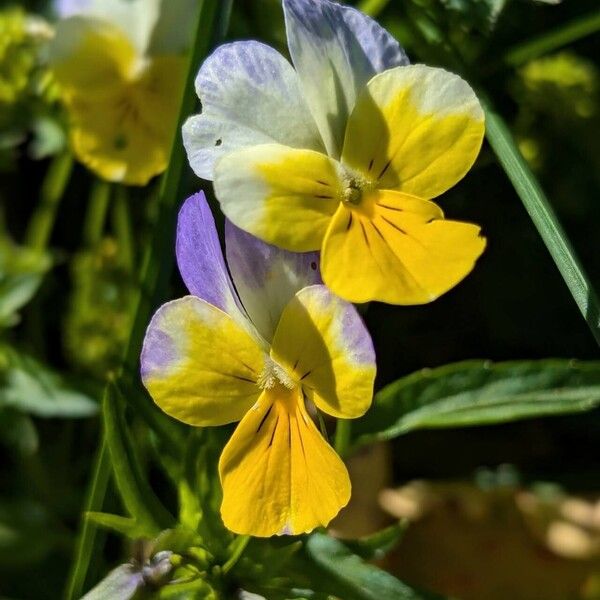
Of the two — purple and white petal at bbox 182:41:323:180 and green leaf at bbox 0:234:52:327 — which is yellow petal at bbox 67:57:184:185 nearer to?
green leaf at bbox 0:234:52:327

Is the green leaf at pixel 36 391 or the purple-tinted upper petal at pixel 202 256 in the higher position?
the purple-tinted upper petal at pixel 202 256

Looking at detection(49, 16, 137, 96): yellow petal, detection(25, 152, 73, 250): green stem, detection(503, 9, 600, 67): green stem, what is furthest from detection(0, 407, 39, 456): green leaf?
Result: detection(503, 9, 600, 67): green stem

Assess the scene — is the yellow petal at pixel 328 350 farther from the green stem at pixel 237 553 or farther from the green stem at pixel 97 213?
the green stem at pixel 97 213

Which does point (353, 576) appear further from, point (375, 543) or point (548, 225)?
point (548, 225)

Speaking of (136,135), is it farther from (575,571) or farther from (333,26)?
(575,571)

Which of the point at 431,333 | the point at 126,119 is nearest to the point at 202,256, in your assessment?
the point at 126,119

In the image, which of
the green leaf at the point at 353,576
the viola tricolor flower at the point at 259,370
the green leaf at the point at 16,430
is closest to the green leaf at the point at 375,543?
the green leaf at the point at 353,576

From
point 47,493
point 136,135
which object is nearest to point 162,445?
point 136,135
